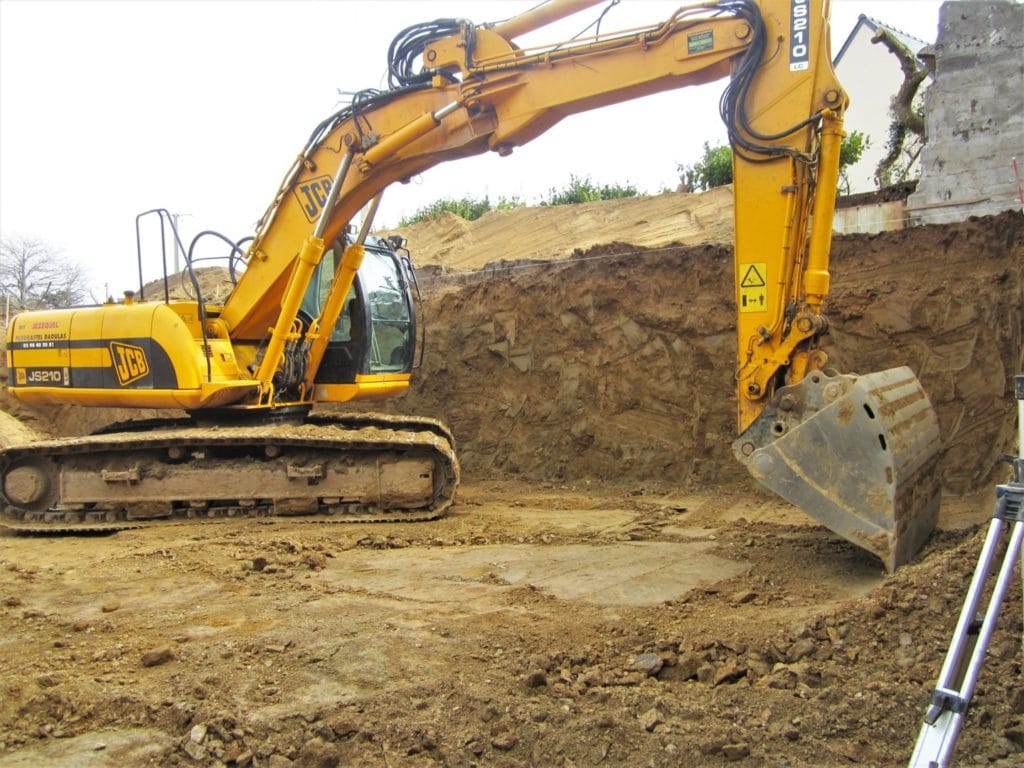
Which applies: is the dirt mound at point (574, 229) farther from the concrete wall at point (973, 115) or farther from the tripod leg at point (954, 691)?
the tripod leg at point (954, 691)

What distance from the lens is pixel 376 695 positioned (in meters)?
3.64

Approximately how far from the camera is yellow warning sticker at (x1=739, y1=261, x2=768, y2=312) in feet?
18.4

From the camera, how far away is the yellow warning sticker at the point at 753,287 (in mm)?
5613

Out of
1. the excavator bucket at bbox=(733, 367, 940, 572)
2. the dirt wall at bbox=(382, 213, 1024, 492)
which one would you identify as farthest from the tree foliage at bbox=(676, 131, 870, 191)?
the excavator bucket at bbox=(733, 367, 940, 572)

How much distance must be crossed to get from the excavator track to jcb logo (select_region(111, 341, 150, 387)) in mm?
493

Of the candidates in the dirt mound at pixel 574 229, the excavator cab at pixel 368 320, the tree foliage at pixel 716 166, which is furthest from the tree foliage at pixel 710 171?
the excavator cab at pixel 368 320

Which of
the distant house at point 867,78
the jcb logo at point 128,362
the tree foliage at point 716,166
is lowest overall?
the jcb logo at point 128,362

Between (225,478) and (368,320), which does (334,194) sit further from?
(225,478)

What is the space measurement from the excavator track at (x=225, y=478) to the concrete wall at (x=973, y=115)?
670 centimetres

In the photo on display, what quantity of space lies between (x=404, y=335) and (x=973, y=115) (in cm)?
691

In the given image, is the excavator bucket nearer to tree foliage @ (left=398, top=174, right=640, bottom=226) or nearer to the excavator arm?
the excavator arm

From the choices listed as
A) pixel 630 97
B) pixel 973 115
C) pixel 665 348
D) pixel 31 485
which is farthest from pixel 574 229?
pixel 31 485

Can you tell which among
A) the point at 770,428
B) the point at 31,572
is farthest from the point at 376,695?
the point at 31,572

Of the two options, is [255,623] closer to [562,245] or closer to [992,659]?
[992,659]
